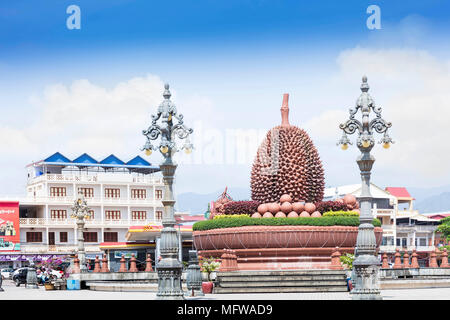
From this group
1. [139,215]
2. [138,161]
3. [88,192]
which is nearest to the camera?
[88,192]

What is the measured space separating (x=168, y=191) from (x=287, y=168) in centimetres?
1860

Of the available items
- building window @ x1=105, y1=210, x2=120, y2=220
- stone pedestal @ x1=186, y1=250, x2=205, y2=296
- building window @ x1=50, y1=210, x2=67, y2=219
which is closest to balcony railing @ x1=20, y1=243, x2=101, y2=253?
building window @ x1=50, y1=210, x2=67, y2=219

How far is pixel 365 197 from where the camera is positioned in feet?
80.2

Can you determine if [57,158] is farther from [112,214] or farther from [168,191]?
[168,191]

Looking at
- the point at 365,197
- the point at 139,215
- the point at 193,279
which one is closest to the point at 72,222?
the point at 139,215

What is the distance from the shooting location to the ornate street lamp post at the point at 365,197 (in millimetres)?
24016

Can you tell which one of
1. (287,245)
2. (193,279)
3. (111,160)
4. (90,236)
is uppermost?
(111,160)

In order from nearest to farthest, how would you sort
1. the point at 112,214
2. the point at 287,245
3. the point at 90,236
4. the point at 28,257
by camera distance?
the point at 287,245
the point at 28,257
the point at 90,236
the point at 112,214

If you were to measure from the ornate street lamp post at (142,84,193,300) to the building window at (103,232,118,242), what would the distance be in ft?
178

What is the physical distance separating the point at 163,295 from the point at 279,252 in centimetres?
1531

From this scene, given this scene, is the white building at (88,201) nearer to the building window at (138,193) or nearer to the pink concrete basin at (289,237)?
the building window at (138,193)

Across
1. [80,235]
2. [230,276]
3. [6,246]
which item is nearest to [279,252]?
[230,276]

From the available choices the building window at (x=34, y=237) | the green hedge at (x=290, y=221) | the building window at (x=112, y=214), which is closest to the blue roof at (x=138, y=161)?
the building window at (x=112, y=214)

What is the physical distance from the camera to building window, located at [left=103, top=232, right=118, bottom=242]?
78125 millimetres
